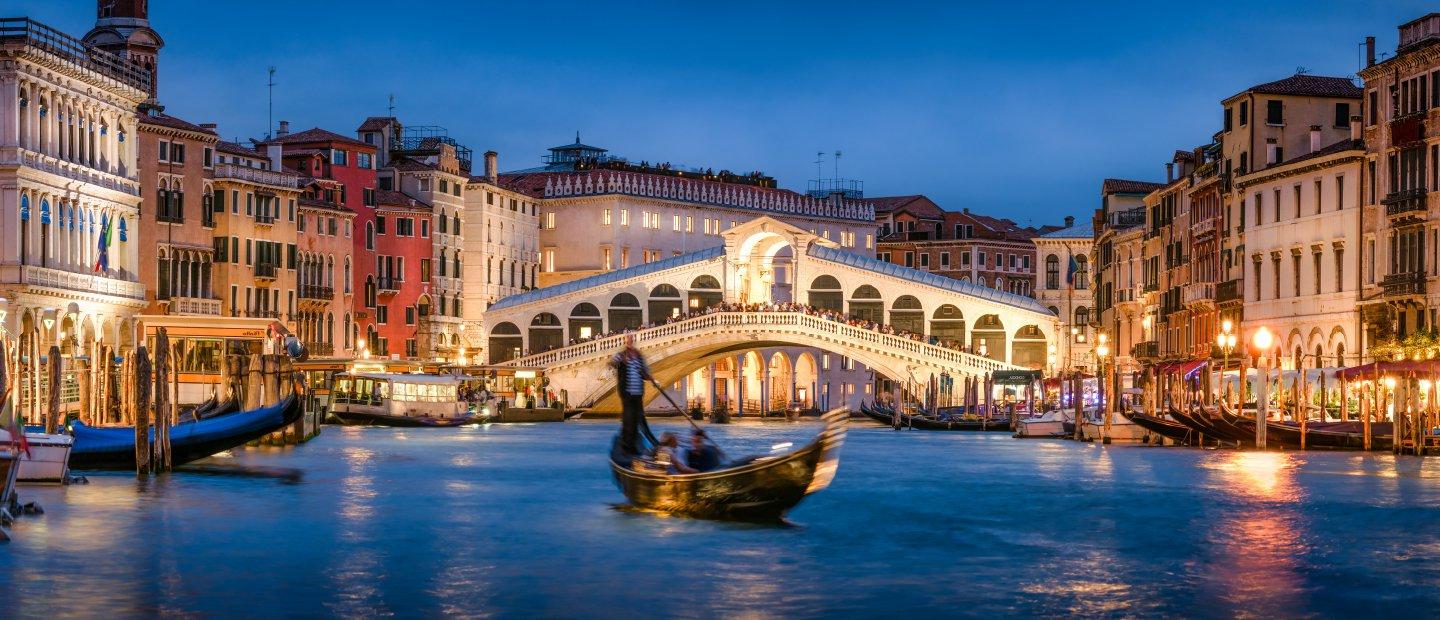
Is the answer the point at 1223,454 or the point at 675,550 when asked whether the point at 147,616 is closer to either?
the point at 675,550

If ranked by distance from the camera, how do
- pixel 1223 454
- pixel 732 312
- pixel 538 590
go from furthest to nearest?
pixel 732 312 < pixel 1223 454 < pixel 538 590

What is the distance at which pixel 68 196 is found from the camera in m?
34.4

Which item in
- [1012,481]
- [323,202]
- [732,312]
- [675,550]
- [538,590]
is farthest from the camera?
[323,202]

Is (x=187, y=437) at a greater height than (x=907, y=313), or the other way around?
(x=907, y=313)

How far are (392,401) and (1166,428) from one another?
1630 centimetres

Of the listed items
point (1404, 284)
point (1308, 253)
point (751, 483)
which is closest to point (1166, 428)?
point (1404, 284)

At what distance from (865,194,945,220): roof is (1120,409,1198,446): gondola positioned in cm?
4115

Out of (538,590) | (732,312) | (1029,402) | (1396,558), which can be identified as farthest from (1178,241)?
(538,590)

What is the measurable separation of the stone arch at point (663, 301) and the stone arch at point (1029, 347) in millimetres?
7638

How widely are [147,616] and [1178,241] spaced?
34.3 meters

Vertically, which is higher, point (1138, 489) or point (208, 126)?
point (208, 126)

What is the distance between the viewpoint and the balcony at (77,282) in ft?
106

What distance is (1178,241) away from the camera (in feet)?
150

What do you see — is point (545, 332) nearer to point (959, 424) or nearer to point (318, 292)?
point (318, 292)
